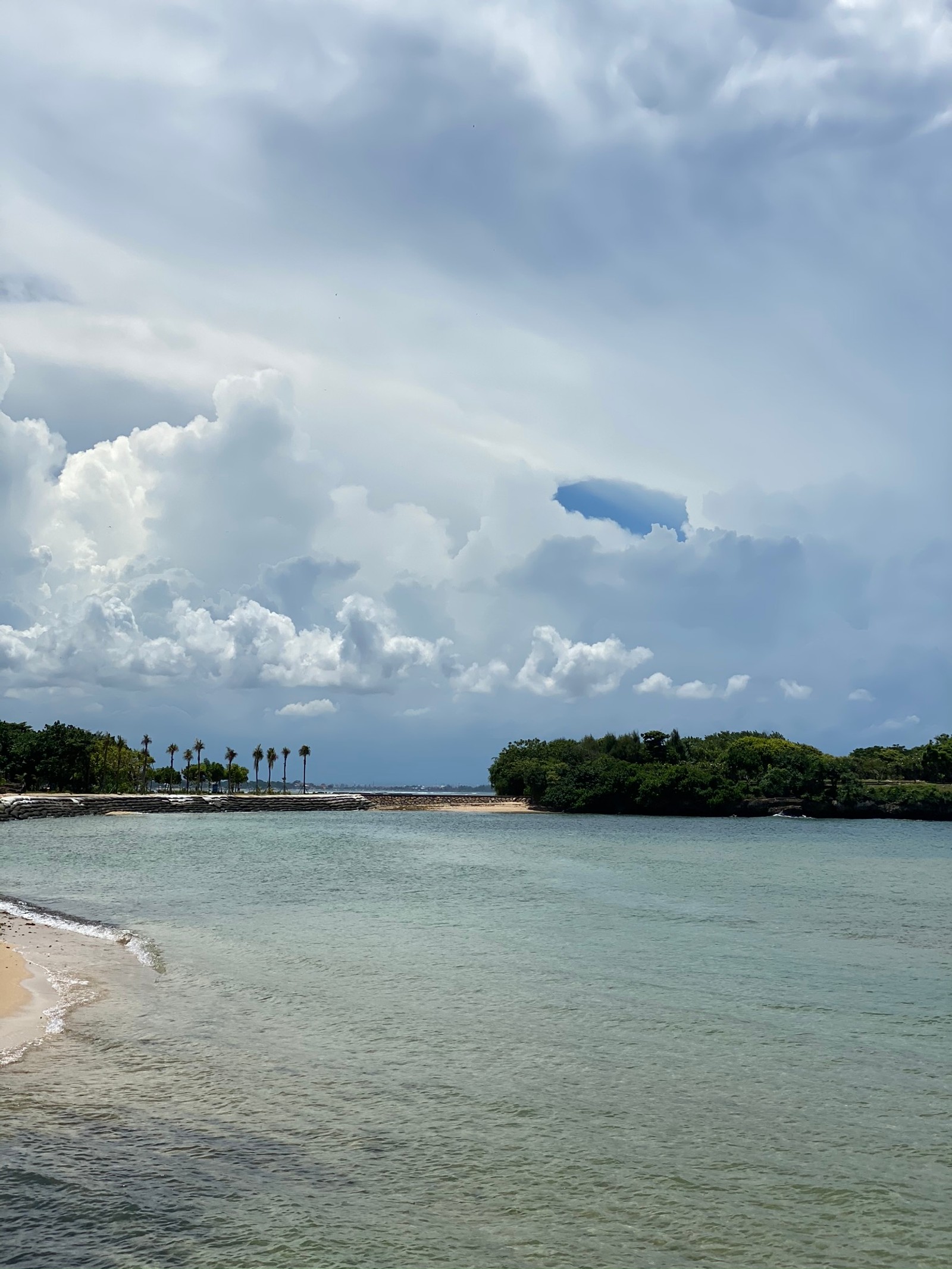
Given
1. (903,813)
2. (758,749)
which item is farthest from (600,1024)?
(758,749)

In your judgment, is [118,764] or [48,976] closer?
[48,976]

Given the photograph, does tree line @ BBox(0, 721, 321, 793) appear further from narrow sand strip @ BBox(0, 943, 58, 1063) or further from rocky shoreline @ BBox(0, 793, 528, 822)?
narrow sand strip @ BBox(0, 943, 58, 1063)

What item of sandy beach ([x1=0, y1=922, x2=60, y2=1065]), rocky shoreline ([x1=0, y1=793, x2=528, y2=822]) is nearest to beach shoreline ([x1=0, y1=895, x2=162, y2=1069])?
sandy beach ([x1=0, y1=922, x2=60, y2=1065])

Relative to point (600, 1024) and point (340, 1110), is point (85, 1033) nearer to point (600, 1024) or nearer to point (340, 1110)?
point (340, 1110)

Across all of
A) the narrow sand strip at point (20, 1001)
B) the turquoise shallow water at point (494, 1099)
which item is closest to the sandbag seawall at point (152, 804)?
the turquoise shallow water at point (494, 1099)

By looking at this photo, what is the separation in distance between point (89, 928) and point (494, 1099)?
19.0 m

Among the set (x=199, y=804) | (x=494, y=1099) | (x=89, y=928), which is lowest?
(x=199, y=804)

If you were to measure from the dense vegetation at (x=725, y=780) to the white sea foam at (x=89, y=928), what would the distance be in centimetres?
11333

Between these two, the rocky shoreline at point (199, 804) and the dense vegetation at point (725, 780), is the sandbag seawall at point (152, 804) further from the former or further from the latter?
the dense vegetation at point (725, 780)

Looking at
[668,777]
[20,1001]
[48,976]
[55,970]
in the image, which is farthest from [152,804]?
[20,1001]

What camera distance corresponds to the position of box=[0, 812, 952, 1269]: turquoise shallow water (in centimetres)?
888

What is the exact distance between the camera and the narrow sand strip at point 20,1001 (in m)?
15.1

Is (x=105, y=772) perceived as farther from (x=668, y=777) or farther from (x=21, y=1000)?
(x=21, y=1000)

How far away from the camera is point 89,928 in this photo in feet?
90.4
